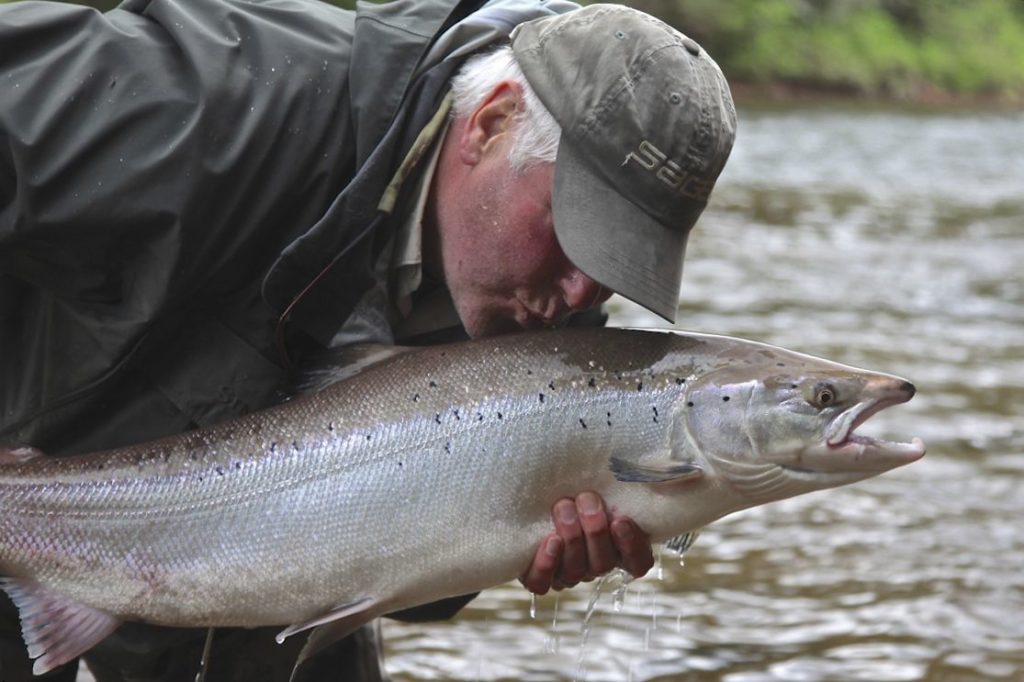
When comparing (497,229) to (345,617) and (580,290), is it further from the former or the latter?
(345,617)

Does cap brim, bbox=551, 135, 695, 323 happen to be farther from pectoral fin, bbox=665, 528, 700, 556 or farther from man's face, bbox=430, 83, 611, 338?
pectoral fin, bbox=665, 528, 700, 556

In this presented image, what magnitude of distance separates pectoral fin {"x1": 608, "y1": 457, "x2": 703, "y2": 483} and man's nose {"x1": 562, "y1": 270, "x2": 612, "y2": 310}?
0.31 m

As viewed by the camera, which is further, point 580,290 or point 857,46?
point 857,46

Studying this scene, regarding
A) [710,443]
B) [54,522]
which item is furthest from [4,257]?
[710,443]

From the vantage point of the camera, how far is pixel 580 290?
278cm

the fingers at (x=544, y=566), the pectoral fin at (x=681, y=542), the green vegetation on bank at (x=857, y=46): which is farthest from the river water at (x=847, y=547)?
the green vegetation on bank at (x=857, y=46)

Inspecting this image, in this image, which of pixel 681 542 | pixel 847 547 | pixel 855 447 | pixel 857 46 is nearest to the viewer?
pixel 855 447

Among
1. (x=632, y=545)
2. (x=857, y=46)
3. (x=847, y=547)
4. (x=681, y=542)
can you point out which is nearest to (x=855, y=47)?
(x=857, y=46)

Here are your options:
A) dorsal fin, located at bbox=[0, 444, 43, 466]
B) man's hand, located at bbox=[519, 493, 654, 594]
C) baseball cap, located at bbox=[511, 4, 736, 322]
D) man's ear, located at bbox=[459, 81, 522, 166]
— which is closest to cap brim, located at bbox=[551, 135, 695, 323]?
baseball cap, located at bbox=[511, 4, 736, 322]

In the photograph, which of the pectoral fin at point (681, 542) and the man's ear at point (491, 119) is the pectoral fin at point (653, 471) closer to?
the pectoral fin at point (681, 542)

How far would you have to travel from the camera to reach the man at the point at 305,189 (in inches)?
104

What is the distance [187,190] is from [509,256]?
577 mm

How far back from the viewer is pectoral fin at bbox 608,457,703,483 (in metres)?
A: 2.64

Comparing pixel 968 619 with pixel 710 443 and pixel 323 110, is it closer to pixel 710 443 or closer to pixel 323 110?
pixel 710 443
